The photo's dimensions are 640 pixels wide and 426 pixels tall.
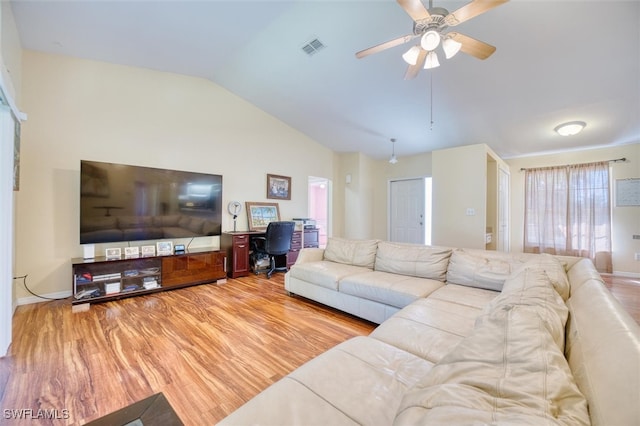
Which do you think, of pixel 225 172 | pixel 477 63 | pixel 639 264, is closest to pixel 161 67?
pixel 225 172

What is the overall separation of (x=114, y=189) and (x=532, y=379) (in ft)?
13.5

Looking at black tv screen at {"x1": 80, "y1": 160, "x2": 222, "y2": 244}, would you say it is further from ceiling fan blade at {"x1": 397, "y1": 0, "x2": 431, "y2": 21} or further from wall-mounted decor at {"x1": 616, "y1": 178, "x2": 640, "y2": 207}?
wall-mounted decor at {"x1": 616, "y1": 178, "x2": 640, "y2": 207}

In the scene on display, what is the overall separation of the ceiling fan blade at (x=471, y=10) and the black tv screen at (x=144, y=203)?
3.65m

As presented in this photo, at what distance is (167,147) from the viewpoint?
155 inches

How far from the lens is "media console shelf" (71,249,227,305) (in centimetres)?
299

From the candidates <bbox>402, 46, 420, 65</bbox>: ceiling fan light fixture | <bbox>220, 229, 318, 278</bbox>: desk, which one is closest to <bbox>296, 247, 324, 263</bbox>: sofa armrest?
<bbox>220, 229, 318, 278</bbox>: desk

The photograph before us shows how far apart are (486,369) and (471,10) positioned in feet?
7.17

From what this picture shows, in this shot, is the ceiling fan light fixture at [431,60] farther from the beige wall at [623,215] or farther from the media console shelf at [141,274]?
the beige wall at [623,215]

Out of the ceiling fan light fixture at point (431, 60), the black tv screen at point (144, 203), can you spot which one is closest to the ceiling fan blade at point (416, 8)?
the ceiling fan light fixture at point (431, 60)

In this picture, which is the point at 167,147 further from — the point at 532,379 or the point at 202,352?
the point at 532,379

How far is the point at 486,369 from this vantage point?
0.71 metres

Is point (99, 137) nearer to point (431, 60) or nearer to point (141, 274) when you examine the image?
point (141, 274)

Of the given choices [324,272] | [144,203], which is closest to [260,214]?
[144,203]

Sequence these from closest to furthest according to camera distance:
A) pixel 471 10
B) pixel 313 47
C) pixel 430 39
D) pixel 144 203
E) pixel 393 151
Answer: pixel 471 10, pixel 430 39, pixel 313 47, pixel 144 203, pixel 393 151
